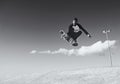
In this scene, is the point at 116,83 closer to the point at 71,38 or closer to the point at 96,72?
the point at 96,72

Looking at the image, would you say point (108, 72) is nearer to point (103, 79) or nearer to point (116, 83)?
point (103, 79)

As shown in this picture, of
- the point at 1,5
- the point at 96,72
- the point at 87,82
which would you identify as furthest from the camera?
the point at 1,5

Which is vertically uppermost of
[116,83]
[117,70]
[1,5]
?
[1,5]

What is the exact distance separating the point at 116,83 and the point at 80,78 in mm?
2986

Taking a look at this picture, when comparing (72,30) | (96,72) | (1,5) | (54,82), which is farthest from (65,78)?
(1,5)

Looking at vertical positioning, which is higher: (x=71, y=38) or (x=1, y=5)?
(x=1, y=5)

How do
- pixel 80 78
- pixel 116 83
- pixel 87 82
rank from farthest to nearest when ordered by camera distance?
pixel 80 78 < pixel 87 82 < pixel 116 83

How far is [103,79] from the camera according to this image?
527 inches

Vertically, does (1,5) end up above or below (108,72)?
above

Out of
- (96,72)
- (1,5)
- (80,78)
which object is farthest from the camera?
(1,5)

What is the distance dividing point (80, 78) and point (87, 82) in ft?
4.21

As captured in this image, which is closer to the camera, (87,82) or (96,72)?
(87,82)

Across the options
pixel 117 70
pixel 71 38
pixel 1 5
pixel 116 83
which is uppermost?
pixel 1 5

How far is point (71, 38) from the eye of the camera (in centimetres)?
1523
